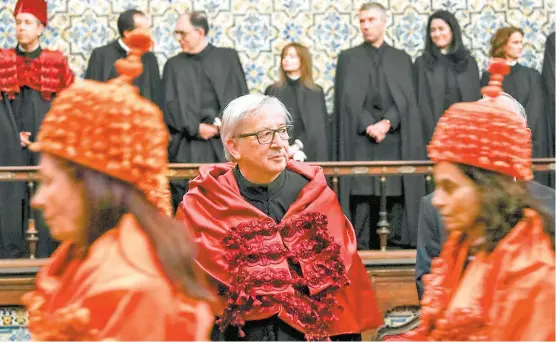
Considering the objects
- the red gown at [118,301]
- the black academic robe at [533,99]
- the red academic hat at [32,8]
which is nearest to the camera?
the red gown at [118,301]

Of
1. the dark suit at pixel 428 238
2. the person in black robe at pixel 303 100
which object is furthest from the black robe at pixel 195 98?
the dark suit at pixel 428 238

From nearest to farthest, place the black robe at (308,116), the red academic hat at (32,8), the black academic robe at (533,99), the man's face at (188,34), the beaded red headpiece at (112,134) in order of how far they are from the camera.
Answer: the beaded red headpiece at (112,134)
the black robe at (308,116)
the man's face at (188,34)
the black academic robe at (533,99)
the red academic hat at (32,8)

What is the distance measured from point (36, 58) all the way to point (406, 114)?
8.54 feet

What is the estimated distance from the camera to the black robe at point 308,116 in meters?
8.84

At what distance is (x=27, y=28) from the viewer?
29.7 feet

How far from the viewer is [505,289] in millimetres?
3561

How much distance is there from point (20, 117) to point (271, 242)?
4.26 m

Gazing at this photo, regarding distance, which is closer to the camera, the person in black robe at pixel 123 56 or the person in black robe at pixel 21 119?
the person in black robe at pixel 21 119

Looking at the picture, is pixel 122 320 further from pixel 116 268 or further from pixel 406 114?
pixel 406 114

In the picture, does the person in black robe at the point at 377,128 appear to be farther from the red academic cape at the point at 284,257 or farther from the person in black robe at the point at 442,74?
the red academic cape at the point at 284,257

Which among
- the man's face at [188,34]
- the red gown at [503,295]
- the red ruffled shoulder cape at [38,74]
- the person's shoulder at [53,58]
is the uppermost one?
the man's face at [188,34]

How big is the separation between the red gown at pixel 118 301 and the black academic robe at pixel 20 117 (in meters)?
5.23

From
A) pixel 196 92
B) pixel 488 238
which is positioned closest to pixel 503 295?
pixel 488 238

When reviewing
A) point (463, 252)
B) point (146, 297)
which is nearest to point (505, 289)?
point (463, 252)
